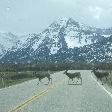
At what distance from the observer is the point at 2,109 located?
1725 cm

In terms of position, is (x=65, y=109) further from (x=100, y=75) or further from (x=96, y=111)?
(x=100, y=75)

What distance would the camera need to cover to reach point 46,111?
16812 millimetres

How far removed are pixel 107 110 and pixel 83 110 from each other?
3.26 feet

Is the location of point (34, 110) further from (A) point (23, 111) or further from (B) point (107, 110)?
(B) point (107, 110)

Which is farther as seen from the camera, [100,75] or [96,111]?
[100,75]

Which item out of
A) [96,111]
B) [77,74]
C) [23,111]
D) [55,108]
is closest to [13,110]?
[23,111]

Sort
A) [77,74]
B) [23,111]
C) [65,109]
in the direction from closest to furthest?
[23,111] → [65,109] → [77,74]

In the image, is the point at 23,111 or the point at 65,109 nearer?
the point at 23,111

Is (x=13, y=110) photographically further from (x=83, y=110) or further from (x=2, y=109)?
(x=83, y=110)

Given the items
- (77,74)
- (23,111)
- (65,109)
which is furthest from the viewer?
(77,74)

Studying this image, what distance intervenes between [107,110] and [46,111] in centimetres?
261

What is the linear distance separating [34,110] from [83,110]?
203 cm

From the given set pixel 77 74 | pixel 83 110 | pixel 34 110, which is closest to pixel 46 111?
pixel 34 110

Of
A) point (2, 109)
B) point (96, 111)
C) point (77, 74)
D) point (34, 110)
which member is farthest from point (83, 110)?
point (77, 74)
